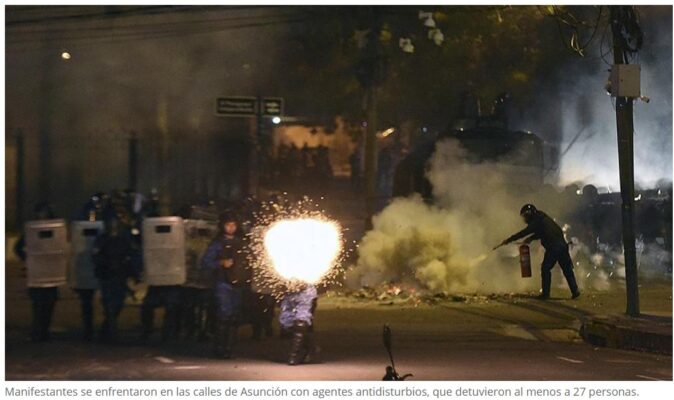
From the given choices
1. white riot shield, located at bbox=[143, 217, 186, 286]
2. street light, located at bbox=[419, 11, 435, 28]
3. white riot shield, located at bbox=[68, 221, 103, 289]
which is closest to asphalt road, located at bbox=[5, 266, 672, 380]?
white riot shield, located at bbox=[68, 221, 103, 289]

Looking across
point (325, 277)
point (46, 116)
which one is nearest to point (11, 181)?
point (46, 116)

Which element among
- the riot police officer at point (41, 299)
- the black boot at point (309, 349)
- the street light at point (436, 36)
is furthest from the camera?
the street light at point (436, 36)

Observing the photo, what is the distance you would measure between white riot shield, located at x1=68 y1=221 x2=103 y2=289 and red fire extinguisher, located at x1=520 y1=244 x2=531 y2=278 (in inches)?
188

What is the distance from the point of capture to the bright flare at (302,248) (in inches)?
372

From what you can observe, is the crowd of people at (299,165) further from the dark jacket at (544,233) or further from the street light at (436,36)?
the dark jacket at (544,233)

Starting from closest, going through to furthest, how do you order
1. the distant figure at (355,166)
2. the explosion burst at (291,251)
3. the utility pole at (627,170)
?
the explosion burst at (291,251), the utility pole at (627,170), the distant figure at (355,166)

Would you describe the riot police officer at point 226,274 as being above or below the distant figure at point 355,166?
below

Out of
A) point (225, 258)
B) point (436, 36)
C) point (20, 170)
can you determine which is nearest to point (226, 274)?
point (225, 258)

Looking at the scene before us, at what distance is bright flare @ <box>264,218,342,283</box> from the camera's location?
946cm

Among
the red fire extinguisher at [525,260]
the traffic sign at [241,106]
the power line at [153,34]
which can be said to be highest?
the power line at [153,34]

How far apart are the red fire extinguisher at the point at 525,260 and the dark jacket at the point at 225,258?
12.7 feet

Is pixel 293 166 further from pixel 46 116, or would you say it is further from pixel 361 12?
pixel 46 116

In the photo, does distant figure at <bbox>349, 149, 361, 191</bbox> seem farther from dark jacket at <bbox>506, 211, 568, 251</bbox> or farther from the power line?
dark jacket at <bbox>506, 211, 568, 251</bbox>

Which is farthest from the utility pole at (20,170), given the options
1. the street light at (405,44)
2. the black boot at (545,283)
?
the black boot at (545,283)
